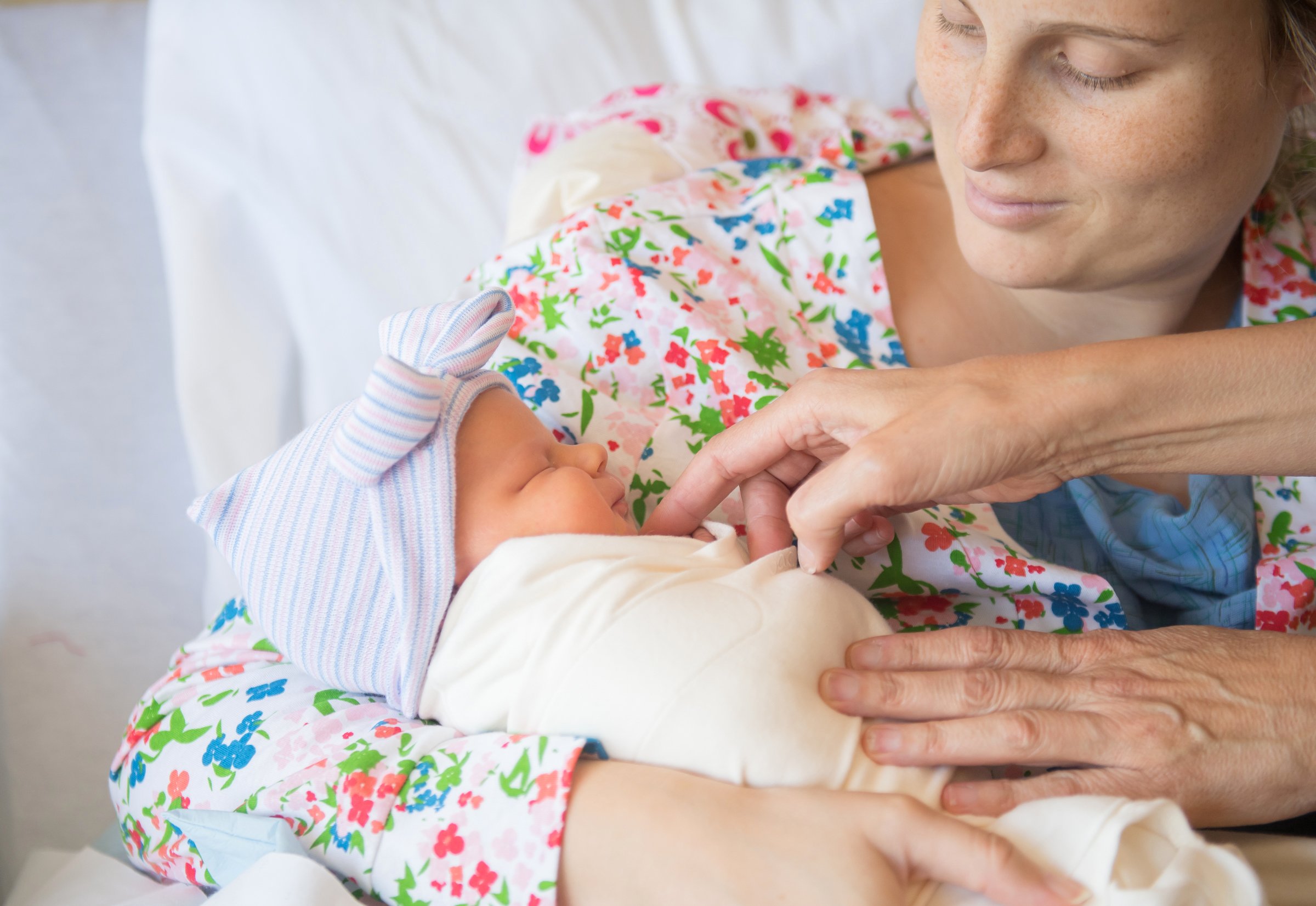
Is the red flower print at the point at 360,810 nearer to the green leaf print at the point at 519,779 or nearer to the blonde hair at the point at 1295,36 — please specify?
the green leaf print at the point at 519,779

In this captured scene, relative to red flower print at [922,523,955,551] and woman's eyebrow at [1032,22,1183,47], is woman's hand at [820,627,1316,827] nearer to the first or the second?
red flower print at [922,523,955,551]

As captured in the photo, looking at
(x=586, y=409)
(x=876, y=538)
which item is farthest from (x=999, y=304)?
(x=586, y=409)

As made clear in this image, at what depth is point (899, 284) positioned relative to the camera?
4.74 feet

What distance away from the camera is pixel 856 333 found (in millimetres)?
1395

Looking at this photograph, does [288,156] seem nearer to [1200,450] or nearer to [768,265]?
[768,265]

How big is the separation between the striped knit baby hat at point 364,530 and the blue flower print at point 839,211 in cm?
63

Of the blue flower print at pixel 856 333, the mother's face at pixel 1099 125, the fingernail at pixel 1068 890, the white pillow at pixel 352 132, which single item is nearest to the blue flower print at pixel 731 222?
the blue flower print at pixel 856 333

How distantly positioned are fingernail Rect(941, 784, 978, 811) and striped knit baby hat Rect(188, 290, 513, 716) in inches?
19.9

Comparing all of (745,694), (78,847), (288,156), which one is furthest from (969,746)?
(288,156)

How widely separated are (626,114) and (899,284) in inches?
27.6

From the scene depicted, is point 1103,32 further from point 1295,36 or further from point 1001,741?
point 1001,741

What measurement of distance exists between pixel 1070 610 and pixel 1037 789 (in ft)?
1.03

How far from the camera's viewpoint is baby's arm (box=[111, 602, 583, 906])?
0.87 m

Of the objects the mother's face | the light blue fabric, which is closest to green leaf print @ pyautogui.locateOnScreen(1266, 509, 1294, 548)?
the mother's face
